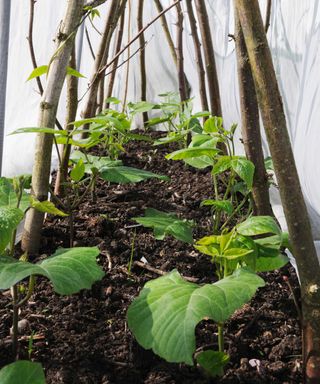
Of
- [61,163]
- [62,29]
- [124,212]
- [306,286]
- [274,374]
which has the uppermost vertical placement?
[62,29]

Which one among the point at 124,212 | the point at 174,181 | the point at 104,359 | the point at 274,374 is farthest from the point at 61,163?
the point at 274,374

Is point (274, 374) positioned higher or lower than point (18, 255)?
lower

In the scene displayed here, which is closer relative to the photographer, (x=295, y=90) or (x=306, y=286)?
(x=306, y=286)

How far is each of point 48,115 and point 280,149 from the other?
591 millimetres

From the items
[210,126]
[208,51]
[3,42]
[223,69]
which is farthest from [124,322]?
[223,69]

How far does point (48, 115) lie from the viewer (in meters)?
1.28

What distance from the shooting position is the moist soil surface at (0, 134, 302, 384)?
945mm

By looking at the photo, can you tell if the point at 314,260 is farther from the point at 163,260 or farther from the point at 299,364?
the point at 163,260

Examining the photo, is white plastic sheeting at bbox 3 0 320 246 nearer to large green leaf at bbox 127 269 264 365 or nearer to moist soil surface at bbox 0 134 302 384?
moist soil surface at bbox 0 134 302 384

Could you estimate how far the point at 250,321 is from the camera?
3.60ft

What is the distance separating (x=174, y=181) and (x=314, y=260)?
3.32 feet

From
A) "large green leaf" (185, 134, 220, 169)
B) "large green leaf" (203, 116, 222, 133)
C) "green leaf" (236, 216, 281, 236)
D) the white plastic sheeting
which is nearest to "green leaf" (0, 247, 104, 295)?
"green leaf" (236, 216, 281, 236)

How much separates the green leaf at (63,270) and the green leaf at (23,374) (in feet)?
0.38

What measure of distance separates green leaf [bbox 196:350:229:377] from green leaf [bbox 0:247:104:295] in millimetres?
204
